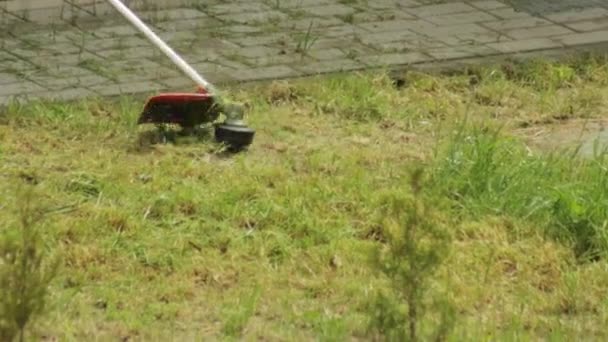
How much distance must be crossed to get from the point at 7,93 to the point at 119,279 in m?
2.18

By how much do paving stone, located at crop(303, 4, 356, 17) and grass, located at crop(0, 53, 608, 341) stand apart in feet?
3.94

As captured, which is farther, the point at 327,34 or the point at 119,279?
the point at 327,34

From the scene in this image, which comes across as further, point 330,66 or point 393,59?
point 393,59

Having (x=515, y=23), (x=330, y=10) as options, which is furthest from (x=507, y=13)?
(x=330, y=10)

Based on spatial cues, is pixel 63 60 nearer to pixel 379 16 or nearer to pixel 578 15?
pixel 379 16

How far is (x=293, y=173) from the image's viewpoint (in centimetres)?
634

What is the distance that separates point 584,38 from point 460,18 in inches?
28.4

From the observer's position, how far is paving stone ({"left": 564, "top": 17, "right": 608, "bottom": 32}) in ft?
27.9

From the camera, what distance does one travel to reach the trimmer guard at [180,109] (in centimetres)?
649

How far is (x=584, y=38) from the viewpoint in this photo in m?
8.34

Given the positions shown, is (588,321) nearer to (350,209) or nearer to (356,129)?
(350,209)

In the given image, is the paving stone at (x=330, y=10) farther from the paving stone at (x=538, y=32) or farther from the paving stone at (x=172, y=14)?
the paving stone at (x=538, y=32)

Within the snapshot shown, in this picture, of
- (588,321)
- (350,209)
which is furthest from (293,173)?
(588,321)

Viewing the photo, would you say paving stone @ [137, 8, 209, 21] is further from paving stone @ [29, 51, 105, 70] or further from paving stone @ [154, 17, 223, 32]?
paving stone @ [29, 51, 105, 70]
